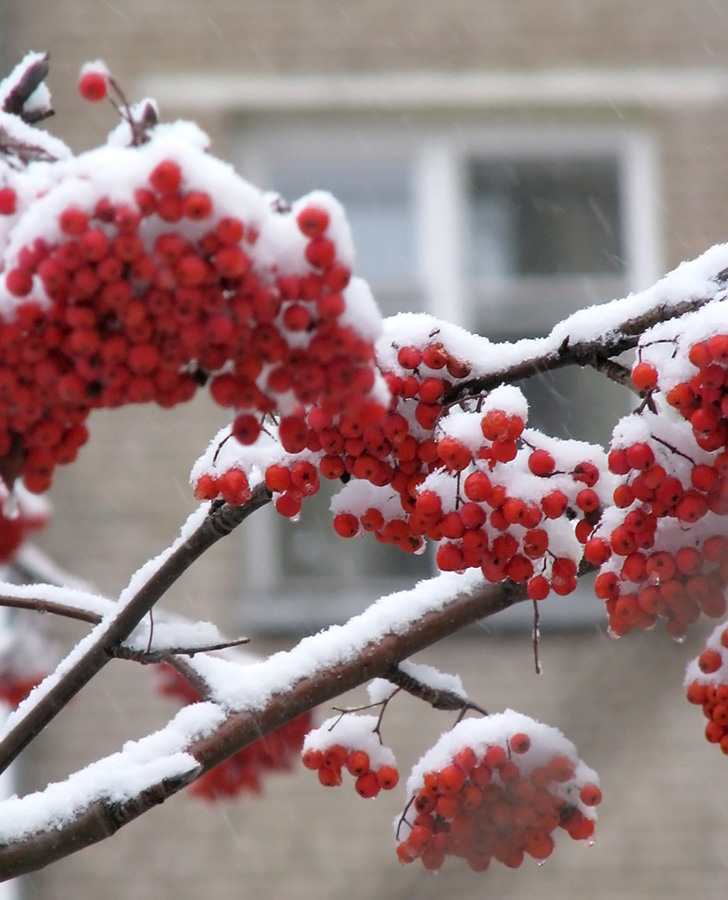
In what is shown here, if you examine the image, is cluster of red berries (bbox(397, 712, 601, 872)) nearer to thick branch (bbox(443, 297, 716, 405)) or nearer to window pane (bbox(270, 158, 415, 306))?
thick branch (bbox(443, 297, 716, 405))

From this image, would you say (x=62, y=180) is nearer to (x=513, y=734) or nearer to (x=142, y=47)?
(x=513, y=734)

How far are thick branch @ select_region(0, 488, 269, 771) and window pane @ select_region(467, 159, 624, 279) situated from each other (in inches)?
142

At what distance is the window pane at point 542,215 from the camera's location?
488cm

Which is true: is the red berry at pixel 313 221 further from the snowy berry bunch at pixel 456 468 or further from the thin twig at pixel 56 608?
the thin twig at pixel 56 608

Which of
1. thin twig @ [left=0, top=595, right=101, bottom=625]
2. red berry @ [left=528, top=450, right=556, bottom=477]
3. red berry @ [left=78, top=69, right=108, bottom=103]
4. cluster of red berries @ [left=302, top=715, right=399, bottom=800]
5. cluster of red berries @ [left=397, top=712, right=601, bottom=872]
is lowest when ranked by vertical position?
cluster of red berries @ [left=397, top=712, right=601, bottom=872]

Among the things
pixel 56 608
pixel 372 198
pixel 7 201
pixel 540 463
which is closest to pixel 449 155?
pixel 372 198

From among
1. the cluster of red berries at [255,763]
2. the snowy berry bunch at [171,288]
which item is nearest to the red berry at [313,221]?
the snowy berry bunch at [171,288]

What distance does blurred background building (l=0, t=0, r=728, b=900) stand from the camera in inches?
170

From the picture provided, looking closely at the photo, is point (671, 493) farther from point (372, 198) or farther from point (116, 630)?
point (372, 198)

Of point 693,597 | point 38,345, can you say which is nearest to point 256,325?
point 38,345

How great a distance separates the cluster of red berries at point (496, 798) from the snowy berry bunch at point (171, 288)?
25.4 inches

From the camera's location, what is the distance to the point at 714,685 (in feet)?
4.36

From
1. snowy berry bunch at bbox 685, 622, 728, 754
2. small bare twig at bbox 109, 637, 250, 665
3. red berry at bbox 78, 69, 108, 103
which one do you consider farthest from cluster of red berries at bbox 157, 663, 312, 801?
red berry at bbox 78, 69, 108, 103

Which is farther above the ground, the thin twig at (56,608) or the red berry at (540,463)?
the thin twig at (56,608)
